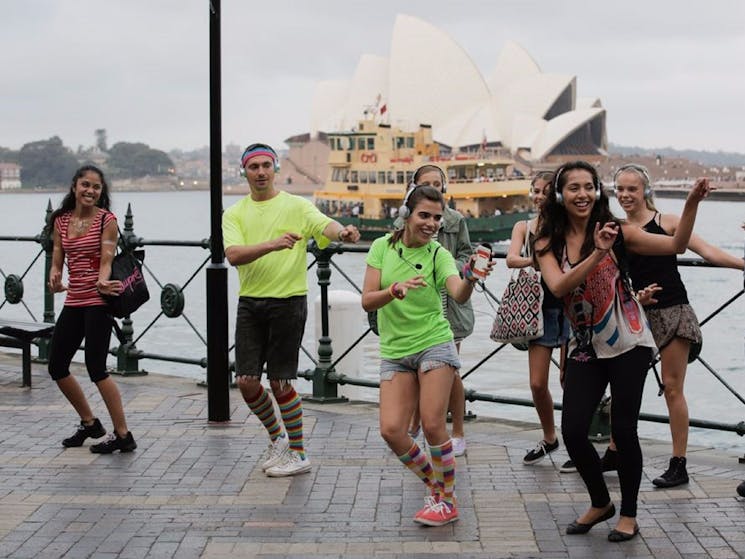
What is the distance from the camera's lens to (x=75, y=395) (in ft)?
23.0

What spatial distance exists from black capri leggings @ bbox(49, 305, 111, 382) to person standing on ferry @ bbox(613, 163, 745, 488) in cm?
287

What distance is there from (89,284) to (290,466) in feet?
4.99

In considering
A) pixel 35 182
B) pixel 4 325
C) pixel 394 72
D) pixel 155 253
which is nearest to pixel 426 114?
pixel 394 72

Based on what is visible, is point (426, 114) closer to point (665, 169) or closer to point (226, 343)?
point (665, 169)

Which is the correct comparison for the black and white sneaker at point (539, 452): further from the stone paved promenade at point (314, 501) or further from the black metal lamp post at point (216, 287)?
the black metal lamp post at point (216, 287)

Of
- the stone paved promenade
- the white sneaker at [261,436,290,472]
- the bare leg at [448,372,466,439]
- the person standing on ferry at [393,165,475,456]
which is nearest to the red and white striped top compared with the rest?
the stone paved promenade

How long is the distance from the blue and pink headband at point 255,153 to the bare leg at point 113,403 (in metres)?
1.52

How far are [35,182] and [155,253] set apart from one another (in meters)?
68.5

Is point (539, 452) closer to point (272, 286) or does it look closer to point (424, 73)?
point (272, 286)

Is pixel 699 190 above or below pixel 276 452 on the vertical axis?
above

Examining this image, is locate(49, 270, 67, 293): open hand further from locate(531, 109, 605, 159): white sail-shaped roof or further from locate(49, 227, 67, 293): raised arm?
locate(531, 109, 605, 159): white sail-shaped roof

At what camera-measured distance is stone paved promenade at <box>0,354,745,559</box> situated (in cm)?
496

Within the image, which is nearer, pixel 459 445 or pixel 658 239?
pixel 658 239


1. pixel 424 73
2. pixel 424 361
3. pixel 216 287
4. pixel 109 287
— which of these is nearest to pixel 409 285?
pixel 424 361
